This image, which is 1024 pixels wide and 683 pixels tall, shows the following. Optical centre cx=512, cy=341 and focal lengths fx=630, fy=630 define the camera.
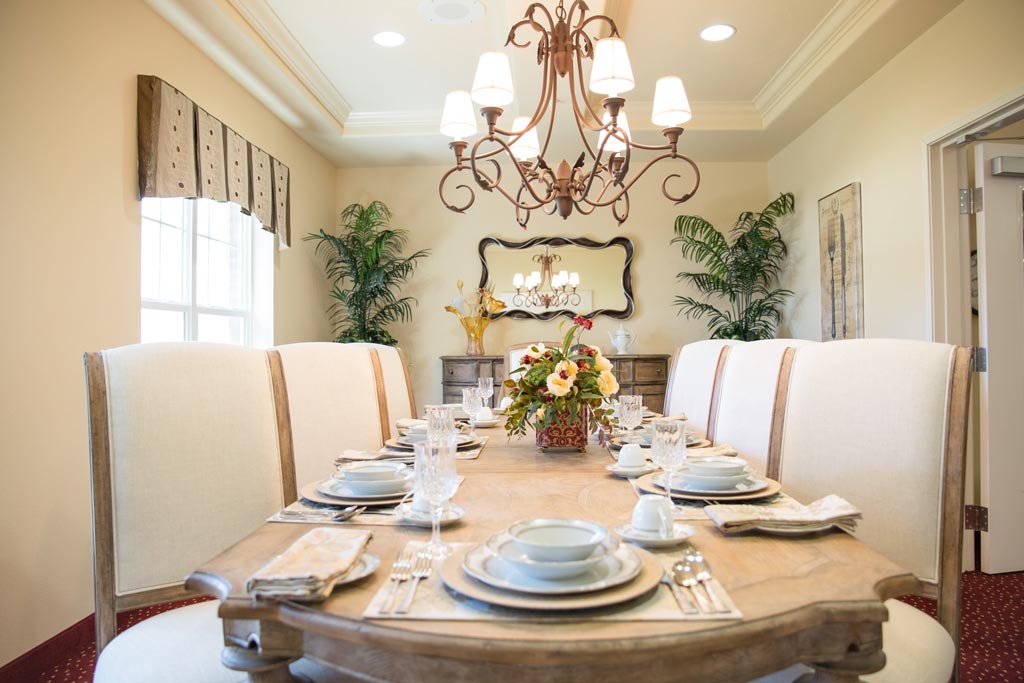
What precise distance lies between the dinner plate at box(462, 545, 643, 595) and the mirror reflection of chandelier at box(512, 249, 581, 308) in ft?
14.1

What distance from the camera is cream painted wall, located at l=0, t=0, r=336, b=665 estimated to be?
2070 mm

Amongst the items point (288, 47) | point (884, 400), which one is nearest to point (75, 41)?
point (288, 47)

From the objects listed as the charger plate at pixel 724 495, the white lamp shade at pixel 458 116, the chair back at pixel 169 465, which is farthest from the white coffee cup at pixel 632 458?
the white lamp shade at pixel 458 116

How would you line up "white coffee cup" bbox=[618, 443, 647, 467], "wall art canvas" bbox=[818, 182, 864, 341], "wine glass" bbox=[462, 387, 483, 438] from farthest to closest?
"wall art canvas" bbox=[818, 182, 864, 341], "wine glass" bbox=[462, 387, 483, 438], "white coffee cup" bbox=[618, 443, 647, 467]

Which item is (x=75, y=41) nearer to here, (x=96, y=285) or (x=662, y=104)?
(x=96, y=285)

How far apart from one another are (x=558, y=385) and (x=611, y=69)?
1.04 meters

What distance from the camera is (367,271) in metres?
4.73

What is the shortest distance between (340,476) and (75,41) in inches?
84.9

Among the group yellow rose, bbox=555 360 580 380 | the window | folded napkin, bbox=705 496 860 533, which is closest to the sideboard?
the window

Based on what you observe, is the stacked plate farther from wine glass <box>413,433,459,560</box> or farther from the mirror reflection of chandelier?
the mirror reflection of chandelier

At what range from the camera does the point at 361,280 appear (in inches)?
186

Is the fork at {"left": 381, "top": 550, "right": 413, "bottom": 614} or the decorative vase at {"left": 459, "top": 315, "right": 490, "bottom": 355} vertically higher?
the decorative vase at {"left": 459, "top": 315, "right": 490, "bottom": 355}

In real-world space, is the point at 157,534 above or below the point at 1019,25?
below

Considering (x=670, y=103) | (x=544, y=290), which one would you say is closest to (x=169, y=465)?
(x=670, y=103)
